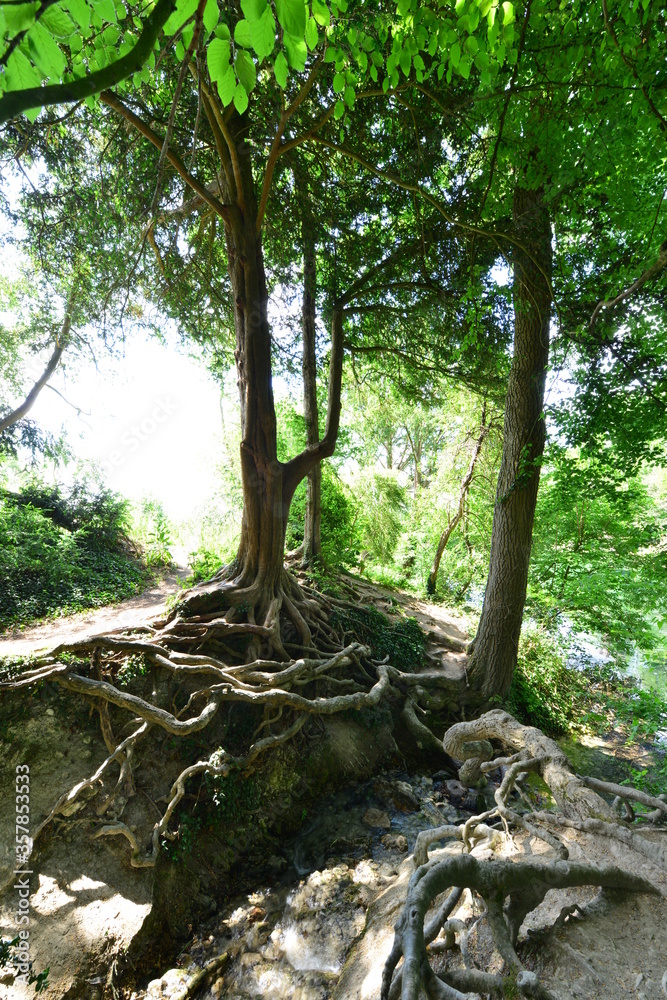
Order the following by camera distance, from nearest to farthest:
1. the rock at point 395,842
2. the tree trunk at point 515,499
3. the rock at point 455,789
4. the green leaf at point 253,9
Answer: the green leaf at point 253,9 → the rock at point 395,842 → the rock at point 455,789 → the tree trunk at point 515,499

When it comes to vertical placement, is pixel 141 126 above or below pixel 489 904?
above

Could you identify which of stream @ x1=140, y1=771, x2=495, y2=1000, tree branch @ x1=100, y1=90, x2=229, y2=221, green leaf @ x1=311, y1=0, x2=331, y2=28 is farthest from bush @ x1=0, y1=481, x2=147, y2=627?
green leaf @ x1=311, y1=0, x2=331, y2=28

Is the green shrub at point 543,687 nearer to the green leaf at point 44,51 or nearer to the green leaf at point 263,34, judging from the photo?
the green leaf at point 263,34

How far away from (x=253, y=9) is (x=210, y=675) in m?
4.84

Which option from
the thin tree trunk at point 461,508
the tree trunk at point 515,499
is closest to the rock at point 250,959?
the tree trunk at point 515,499

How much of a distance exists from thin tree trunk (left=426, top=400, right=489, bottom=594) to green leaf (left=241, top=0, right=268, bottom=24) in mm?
8730

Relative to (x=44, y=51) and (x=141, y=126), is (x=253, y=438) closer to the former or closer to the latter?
(x=141, y=126)

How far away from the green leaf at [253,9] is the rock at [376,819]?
218 inches

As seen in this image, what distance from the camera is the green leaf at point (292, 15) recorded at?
1.02 meters

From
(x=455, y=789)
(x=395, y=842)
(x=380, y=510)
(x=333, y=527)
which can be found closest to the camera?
(x=395, y=842)

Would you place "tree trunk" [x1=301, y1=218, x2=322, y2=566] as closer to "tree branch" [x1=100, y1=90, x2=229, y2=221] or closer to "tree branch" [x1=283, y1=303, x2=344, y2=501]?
"tree branch" [x1=283, y1=303, x2=344, y2=501]

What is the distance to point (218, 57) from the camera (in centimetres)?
111

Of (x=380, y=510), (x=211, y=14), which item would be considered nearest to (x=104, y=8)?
(x=211, y=14)

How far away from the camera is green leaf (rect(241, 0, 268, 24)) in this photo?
97 cm
